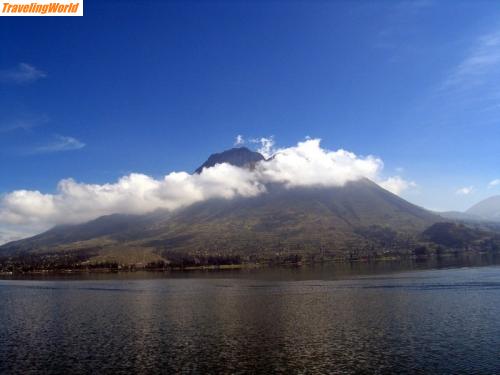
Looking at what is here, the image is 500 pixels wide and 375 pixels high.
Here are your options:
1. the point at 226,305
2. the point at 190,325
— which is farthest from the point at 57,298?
the point at 190,325

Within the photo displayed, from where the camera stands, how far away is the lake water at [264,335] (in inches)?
2464

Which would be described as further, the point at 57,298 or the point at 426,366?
the point at 57,298

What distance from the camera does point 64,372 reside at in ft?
202

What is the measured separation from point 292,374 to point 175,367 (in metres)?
16.3

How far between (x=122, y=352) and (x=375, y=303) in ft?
231

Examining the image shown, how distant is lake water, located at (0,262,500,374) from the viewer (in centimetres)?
6259

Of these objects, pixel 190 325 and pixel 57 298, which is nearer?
pixel 190 325

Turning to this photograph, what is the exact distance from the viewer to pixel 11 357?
7056cm

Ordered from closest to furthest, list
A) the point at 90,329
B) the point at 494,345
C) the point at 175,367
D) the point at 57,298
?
the point at 175,367 < the point at 494,345 < the point at 90,329 < the point at 57,298

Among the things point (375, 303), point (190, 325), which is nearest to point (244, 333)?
point (190, 325)

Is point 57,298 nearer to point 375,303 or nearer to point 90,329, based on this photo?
point 90,329

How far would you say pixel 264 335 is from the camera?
82750 mm

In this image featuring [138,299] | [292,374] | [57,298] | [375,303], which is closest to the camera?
[292,374]

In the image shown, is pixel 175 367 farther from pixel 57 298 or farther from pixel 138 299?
pixel 57 298
